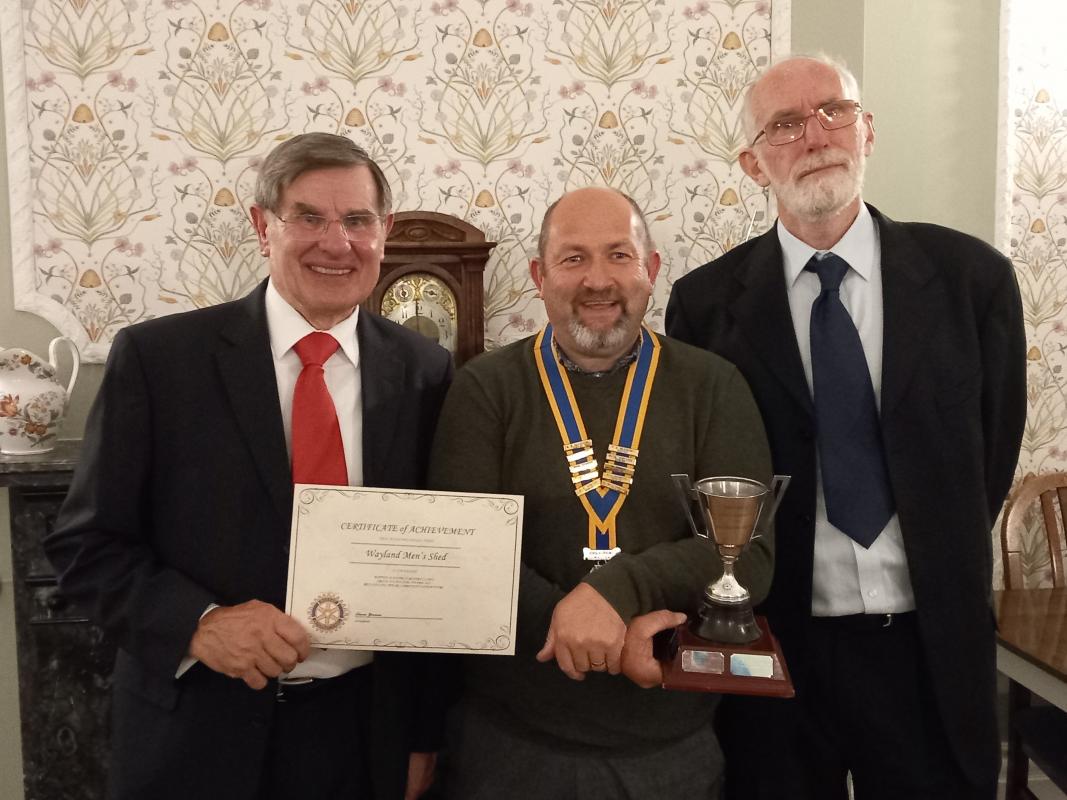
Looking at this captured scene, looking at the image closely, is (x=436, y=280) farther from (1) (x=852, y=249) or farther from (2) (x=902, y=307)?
(2) (x=902, y=307)

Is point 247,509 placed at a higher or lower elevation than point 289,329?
lower

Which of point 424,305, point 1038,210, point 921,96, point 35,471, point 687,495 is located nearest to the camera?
point 687,495

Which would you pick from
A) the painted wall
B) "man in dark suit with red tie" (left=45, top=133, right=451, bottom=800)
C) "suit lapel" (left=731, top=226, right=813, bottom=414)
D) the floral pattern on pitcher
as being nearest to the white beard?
"suit lapel" (left=731, top=226, right=813, bottom=414)

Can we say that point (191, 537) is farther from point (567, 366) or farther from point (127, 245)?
point (127, 245)

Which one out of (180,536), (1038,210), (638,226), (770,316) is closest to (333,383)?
(180,536)

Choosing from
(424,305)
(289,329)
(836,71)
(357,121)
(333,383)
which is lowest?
(333,383)

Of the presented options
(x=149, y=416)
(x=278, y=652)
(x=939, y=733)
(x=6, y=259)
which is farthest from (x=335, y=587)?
(x=6, y=259)

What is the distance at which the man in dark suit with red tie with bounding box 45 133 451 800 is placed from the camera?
1498 millimetres

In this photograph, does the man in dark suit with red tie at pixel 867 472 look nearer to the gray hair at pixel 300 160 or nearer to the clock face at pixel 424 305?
the gray hair at pixel 300 160

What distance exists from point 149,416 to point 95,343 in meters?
1.56

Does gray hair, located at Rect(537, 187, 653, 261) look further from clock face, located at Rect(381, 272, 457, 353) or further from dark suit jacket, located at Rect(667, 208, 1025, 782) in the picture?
clock face, located at Rect(381, 272, 457, 353)

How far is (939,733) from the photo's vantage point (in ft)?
5.67

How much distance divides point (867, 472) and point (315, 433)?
110 centimetres

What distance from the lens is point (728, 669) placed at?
1.39 meters
